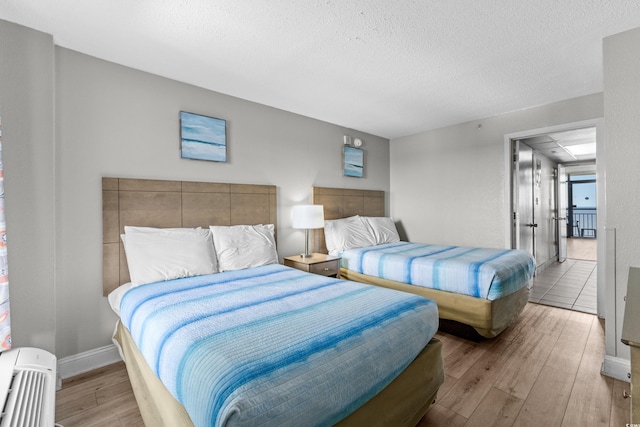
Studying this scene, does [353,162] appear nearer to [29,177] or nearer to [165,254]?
[165,254]

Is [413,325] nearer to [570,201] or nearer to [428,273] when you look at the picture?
[428,273]

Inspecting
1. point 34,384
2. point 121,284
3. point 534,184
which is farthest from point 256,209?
point 534,184

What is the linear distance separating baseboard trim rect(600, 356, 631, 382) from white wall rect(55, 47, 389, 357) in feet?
11.0

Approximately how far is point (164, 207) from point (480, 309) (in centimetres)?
290

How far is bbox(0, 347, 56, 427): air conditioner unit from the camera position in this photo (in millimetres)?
1139

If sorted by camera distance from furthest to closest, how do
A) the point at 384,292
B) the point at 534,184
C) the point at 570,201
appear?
the point at 570,201, the point at 534,184, the point at 384,292

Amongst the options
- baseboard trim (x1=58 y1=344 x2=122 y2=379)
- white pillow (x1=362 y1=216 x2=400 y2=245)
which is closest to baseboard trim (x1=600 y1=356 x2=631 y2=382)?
white pillow (x1=362 y1=216 x2=400 y2=245)

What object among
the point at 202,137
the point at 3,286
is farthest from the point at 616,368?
the point at 3,286

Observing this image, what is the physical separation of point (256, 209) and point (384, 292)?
186cm

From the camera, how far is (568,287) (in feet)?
13.8

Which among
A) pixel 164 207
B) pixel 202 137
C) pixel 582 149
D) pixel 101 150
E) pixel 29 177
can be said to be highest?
pixel 582 149

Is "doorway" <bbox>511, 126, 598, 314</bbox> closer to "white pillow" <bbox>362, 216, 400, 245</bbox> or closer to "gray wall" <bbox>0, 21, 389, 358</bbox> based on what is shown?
"white pillow" <bbox>362, 216, 400, 245</bbox>

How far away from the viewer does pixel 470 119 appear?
13.2 feet

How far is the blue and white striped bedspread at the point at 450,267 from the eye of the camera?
2510mm
